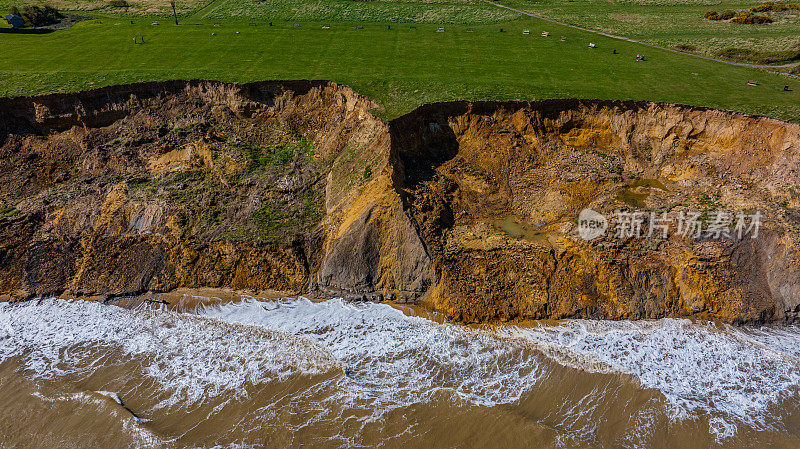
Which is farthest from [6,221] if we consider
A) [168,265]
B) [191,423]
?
[191,423]

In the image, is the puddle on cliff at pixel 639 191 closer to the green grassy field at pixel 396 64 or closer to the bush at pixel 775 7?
the green grassy field at pixel 396 64

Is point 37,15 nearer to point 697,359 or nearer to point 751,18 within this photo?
point 697,359

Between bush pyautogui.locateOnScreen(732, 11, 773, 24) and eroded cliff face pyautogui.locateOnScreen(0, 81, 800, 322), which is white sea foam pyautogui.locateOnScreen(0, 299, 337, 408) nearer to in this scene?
eroded cliff face pyautogui.locateOnScreen(0, 81, 800, 322)

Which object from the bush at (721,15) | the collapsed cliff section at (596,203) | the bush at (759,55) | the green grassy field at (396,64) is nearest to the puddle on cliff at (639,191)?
the collapsed cliff section at (596,203)

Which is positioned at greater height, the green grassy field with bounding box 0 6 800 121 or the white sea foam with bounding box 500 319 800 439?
the green grassy field with bounding box 0 6 800 121

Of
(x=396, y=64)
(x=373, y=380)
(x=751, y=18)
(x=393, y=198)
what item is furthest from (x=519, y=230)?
(x=751, y=18)

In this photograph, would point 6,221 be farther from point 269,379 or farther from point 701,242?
point 701,242

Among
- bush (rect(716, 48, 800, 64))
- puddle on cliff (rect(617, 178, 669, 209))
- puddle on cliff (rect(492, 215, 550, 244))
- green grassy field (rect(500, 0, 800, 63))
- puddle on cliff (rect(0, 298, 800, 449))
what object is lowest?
puddle on cliff (rect(0, 298, 800, 449))

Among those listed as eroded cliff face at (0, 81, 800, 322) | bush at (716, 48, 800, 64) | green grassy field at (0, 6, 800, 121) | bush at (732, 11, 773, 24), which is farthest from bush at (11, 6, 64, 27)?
bush at (732, 11, 773, 24)
